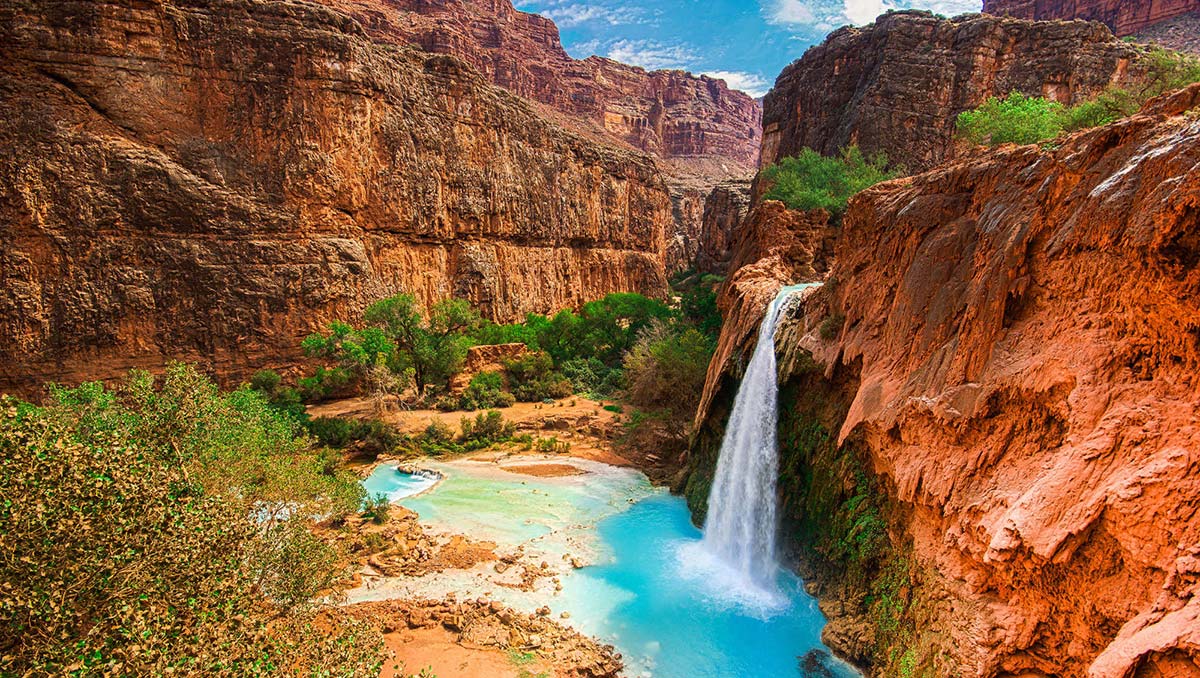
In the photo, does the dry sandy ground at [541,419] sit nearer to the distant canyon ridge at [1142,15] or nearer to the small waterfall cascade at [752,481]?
the small waterfall cascade at [752,481]

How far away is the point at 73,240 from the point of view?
72.5 feet

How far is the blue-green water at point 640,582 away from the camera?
10.2m

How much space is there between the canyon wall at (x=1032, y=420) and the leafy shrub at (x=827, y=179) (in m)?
16.5

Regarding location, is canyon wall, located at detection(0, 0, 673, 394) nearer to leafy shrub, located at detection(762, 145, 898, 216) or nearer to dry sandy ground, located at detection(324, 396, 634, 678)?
dry sandy ground, located at detection(324, 396, 634, 678)

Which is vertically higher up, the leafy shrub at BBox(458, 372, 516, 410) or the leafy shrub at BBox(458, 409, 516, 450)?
the leafy shrub at BBox(458, 372, 516, 410)

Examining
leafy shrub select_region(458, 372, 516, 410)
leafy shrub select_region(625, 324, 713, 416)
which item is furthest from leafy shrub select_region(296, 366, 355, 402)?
leafy shrub select_region(625, 324, 713, 416)

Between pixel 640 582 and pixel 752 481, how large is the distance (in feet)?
12.1

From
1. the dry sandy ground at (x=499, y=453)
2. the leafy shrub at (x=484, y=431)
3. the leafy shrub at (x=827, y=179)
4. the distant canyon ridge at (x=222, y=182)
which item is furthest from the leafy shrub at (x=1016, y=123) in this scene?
the distant canyon ridge at (x=222, y=182)

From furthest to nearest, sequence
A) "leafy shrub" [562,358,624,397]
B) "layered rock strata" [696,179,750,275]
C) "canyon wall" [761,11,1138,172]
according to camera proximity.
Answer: "layered rock strata" [696,179,750,275] < "leafy shrub" [562,358,624,397] < "canyon wall" [761,11,1138,172]

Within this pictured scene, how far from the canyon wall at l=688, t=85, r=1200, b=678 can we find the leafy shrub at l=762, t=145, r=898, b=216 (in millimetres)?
16464

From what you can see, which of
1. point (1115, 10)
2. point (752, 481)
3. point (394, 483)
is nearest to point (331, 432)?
point (394, 483)

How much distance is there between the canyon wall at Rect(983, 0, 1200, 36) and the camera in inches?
1709

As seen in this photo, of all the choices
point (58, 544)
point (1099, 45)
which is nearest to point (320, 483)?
point (58, 544)

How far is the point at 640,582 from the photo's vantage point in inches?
501
